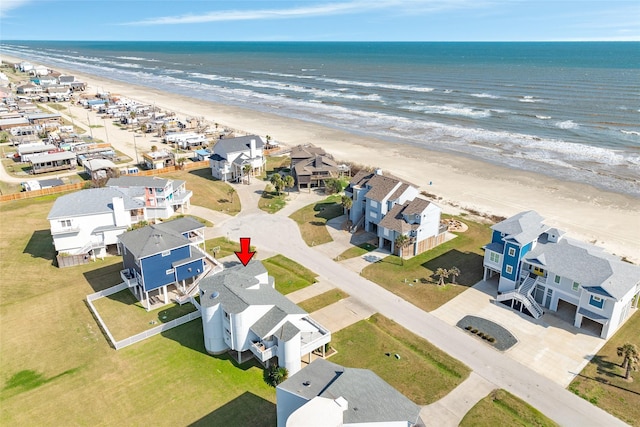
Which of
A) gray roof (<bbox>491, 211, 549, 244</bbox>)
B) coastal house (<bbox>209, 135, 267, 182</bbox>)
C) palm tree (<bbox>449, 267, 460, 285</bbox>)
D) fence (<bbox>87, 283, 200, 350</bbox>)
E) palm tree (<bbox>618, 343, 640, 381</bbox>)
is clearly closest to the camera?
palm tree (<bbox>618, 343, 640, 381</bbox>)

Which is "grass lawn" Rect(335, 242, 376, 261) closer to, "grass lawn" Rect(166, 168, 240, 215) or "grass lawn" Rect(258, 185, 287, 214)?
"grass lawn" Rect(258, 185, 287, 214)

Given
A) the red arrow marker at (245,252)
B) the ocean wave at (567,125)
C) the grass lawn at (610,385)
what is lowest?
the grass lawn at (610,385)

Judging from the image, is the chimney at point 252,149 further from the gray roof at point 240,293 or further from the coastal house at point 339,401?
the coastal house at point 339,401

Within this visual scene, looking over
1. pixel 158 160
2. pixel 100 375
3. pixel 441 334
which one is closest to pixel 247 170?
pixel 158 160

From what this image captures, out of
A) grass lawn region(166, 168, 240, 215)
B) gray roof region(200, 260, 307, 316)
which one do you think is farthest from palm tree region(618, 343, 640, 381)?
grass lawn region(166, 168, 240, 215)

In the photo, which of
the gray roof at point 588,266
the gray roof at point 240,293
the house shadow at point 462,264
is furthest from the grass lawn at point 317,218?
the gray roof at point 588,266

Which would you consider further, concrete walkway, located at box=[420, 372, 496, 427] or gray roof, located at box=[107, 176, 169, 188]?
gray roof, located at box=[107, 176, 169, 188]

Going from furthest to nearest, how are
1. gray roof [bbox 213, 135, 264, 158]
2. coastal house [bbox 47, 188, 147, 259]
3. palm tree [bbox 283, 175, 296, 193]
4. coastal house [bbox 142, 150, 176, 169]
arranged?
coastal house [bbox 142, 150, 176, 169] → gray roof [bbox 213, 135, 264, 158] → palm tree [bbox 283, 175, 296, 193] → coastal house [bbox 47, 188, 147, 259]
